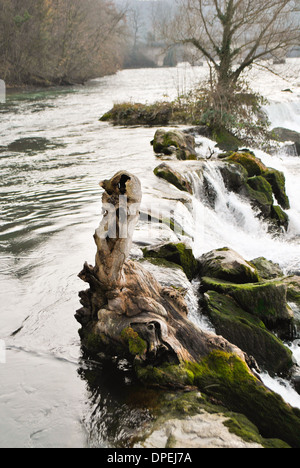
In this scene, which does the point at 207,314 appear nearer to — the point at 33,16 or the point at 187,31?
the point at 187,31

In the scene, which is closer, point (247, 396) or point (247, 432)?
point (247, 432)

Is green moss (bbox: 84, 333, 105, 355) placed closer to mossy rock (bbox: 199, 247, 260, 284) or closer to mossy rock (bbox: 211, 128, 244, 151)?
mossy rock (bbox: 199, 247, 260, 284)

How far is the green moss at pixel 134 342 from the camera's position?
3797 millimetres

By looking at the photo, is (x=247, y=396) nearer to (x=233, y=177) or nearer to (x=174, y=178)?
(x=174, y=178)

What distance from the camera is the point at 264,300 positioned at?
542 centimetres

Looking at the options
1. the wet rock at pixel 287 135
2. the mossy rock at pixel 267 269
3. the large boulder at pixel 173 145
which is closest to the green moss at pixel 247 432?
the mossy rock at pixel 267 269

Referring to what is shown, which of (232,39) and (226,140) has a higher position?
(232,39)

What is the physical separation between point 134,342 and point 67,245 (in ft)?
11.2

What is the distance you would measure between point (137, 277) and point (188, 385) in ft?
3.77

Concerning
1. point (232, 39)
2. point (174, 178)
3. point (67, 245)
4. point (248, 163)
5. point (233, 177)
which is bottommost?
point (67, 245)

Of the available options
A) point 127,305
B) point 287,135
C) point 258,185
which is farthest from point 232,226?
point 287,135

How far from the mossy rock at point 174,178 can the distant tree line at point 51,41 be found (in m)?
27.8

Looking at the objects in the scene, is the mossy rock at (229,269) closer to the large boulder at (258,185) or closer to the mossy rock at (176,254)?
the mossy rock at (176,254)

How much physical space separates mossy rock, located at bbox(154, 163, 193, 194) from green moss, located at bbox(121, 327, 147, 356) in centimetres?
646
